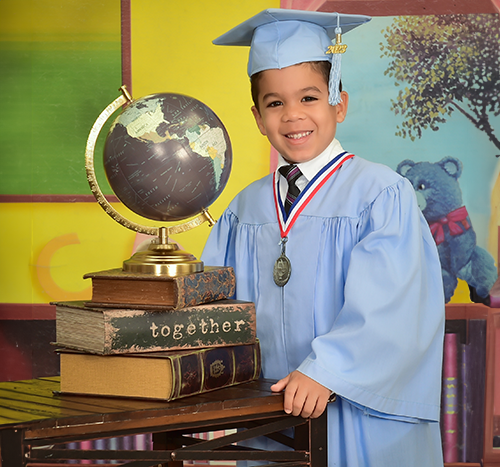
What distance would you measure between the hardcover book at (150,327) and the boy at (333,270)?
0.19 m

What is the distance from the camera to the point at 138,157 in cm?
146

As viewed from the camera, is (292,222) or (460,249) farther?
(460,249)

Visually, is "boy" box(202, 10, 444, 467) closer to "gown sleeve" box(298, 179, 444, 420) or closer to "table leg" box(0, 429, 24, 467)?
"gown sleeve" box(298, 179, 444, 420)

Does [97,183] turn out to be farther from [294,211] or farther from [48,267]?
[48,267]

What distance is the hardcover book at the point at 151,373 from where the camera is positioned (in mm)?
1353

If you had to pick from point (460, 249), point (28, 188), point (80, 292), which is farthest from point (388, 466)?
point (28, 188)

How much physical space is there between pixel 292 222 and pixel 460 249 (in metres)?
1.86

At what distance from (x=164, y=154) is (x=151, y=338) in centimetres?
41

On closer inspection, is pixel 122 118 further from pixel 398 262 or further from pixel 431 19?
pixel 431 19

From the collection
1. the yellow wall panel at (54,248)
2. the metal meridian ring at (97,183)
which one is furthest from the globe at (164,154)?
the yellow wall panel at (54,248)

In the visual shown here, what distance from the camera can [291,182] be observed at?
6.31ft

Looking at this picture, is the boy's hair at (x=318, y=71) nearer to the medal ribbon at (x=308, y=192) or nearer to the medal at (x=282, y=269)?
the medal ribbon at (x=308, y=192)

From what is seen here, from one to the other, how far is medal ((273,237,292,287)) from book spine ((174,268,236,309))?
22 centimetres

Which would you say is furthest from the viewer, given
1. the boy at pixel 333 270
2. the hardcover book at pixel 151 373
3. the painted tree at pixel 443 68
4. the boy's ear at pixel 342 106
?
the painted tree at pixel 443 68
